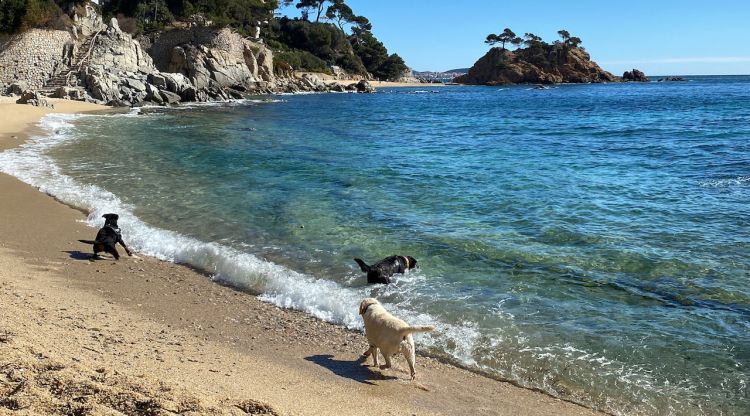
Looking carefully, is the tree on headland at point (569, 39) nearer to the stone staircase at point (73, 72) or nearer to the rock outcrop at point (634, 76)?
the rock outcrop at point (634, 76)

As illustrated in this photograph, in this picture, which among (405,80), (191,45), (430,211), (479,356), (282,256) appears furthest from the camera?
(405,80)

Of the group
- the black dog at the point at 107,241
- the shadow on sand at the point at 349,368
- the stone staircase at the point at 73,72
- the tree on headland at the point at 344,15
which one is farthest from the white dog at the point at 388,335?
the tree on headland at the point at 344,15

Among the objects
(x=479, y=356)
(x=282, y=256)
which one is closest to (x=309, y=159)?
(x=282, y=256)

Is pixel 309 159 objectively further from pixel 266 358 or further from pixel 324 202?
pixel 266 358

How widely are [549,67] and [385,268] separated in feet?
467

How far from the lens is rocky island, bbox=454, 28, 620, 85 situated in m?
138

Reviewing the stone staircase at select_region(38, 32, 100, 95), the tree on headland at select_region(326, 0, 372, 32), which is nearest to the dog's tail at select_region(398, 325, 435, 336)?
the stone staircase at select_region(38, 32, 100, 95)

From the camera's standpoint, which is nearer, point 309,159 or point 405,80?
point 309,159

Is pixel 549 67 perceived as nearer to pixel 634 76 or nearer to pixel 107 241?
pixel 634 76

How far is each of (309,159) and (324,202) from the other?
7.56 metres

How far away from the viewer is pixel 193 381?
4730 millimetres

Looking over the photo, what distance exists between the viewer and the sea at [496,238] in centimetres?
641

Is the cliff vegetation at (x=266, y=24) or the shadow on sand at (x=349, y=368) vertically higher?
the cliff vegetation at (x=266, y=24)

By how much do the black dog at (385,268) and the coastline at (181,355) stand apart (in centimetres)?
142
